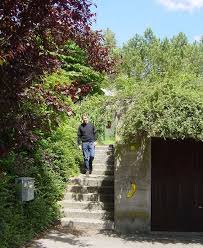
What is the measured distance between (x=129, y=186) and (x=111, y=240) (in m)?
1.42

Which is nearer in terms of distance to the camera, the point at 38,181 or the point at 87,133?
the point at 38,181

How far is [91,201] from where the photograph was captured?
41.2 ft

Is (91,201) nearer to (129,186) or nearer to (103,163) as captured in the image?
(129,186)

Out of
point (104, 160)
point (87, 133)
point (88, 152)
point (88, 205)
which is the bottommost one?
point (88, 205)

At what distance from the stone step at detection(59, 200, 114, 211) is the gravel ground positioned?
106 cm

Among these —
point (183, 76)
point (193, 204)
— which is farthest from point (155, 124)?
point (193, 204)

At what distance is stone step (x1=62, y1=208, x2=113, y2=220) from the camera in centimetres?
1188

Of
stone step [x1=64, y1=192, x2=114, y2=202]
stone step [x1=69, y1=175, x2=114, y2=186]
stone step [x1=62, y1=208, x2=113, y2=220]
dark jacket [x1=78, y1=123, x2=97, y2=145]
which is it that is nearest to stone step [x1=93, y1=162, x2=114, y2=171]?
stone step [x1=69, y1=175, x2=114, y2=186]

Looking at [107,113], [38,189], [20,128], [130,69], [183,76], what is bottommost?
[38,189]

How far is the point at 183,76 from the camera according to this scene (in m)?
10.6

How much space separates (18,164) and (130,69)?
2899 cm

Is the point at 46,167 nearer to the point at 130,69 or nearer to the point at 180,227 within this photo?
the point at 180,227

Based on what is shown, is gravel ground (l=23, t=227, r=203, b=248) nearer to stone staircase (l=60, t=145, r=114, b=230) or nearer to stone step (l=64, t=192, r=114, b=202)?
stone staircase (l=60, t=145, r=114, b=230)

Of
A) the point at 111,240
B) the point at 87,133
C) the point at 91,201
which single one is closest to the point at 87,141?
the point at 87,133
